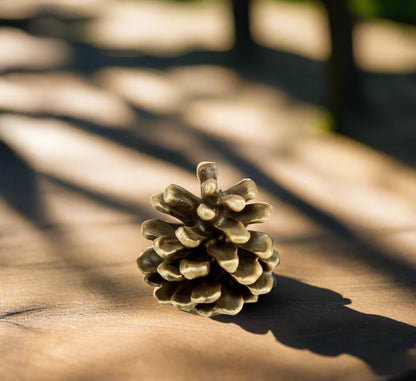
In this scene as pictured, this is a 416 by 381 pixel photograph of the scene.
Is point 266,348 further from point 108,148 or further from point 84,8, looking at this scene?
point 84,8

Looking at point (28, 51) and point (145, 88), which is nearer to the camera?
point (145, 88)

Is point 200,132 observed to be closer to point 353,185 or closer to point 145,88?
point 145,88

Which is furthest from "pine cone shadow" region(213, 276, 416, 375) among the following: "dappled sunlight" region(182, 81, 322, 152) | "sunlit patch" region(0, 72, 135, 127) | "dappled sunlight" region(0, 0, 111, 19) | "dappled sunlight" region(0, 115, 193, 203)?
"dappled sunlight" region(0, 0, 111, 19)

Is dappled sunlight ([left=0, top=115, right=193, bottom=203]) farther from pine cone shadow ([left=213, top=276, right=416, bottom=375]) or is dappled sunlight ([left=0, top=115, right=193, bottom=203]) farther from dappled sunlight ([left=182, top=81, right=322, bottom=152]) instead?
pine cone shadow ([left=213, top=276, right=416, bottom=375])

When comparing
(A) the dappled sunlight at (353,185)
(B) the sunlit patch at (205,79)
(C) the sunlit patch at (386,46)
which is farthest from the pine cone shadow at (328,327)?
(C) the sunlit patch at (386,46)

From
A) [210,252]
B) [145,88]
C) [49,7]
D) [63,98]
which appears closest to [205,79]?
[145,88]

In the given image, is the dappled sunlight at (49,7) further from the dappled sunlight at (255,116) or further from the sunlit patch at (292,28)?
the dappled sunlight at (255,116)

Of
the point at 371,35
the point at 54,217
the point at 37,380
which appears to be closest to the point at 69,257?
the point at 54,217
